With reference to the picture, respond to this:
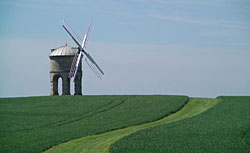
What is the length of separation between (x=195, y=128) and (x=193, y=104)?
1366cm

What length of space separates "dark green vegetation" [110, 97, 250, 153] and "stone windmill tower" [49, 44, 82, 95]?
22.3 m

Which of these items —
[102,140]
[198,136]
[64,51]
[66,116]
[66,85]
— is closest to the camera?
[198,136]

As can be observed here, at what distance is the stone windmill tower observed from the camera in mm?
56688

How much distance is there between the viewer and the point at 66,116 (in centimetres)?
4184

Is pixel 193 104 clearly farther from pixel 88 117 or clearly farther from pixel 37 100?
pixel 37 100

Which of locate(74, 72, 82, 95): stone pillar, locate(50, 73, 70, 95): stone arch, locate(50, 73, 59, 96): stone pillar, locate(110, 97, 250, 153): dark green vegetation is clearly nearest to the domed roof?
locate(50, 73, 70, 95): stone arch

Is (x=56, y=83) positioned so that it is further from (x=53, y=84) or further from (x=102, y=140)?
(x=102, y=140)

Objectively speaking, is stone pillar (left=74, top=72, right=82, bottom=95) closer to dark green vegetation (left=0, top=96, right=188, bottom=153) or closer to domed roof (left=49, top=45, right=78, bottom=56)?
domed roof (left=49, top=45, right=78, bottom=56)

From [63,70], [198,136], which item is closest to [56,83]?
[63,70]

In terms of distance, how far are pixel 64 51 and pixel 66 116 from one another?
17.3m

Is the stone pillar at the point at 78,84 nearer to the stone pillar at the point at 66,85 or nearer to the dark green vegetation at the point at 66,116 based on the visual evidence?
the stone pillar at the point at 66,85

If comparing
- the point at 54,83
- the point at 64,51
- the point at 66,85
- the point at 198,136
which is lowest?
the point at 198,136

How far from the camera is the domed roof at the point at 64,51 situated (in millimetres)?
57188

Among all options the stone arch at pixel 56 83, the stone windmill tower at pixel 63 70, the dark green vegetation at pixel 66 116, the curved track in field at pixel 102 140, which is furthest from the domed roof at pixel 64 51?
the curved track in field at pixel 102 140
